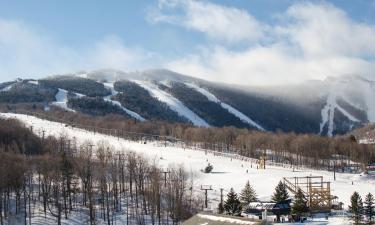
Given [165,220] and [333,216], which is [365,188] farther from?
[165,220]

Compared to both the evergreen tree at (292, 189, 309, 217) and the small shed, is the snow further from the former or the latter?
the small shed

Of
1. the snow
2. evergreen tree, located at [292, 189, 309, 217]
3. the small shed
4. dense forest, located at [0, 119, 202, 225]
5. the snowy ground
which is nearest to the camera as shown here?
the snow

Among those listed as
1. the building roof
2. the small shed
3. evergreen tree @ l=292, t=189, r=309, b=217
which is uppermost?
the building roof

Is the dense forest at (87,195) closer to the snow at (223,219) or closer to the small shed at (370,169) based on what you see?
the snow at (223,219)

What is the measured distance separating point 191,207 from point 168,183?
Answer: 9.33m

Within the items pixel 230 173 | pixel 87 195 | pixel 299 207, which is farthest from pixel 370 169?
pixel 87 195

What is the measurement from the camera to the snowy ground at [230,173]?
117125 mm

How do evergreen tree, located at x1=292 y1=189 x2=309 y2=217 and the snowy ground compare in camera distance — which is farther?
the snowy ground

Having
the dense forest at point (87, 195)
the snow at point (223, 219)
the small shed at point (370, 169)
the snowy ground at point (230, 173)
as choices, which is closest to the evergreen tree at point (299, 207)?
the snowy ground at point (230, 173)

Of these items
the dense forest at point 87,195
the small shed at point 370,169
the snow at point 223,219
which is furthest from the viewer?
the small shed at point 370,169

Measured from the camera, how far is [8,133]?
16800 cm

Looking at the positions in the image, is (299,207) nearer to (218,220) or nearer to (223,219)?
(218,220)

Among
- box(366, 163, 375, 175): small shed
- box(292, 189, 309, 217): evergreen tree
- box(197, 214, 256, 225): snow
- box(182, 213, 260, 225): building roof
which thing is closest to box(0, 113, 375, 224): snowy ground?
box(366, 163, 375, 175): small shed

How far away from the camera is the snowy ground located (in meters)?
117
